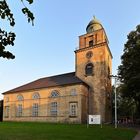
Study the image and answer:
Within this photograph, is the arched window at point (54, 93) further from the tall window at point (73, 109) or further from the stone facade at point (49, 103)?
the tall window at point (73, 109)

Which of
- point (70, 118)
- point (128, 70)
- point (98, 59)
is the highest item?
point (98, 59)

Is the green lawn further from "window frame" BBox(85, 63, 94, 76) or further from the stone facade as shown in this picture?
"window frame" BBox(85, 63, 94, 76)

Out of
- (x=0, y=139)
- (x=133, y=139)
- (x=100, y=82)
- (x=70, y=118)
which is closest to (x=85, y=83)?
(x=100, y=82)

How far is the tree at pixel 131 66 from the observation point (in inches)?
1609

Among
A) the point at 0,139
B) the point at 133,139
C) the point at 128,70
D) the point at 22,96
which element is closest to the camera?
the point at 0,139

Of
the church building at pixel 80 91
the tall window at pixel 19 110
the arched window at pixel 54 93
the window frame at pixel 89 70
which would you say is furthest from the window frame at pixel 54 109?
the tall window at pixel 19 110

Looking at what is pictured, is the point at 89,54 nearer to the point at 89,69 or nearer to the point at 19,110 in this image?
the point at 89,69

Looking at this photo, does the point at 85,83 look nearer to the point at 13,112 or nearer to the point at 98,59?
the point at 98,59

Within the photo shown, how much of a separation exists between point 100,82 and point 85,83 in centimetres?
295

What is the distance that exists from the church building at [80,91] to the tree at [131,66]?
32.2 ft

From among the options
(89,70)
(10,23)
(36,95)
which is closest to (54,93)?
(36,95)

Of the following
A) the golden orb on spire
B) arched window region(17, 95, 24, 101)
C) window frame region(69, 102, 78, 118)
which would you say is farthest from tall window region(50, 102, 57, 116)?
the golden orb on spire

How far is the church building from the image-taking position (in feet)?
175

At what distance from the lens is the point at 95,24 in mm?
60875
